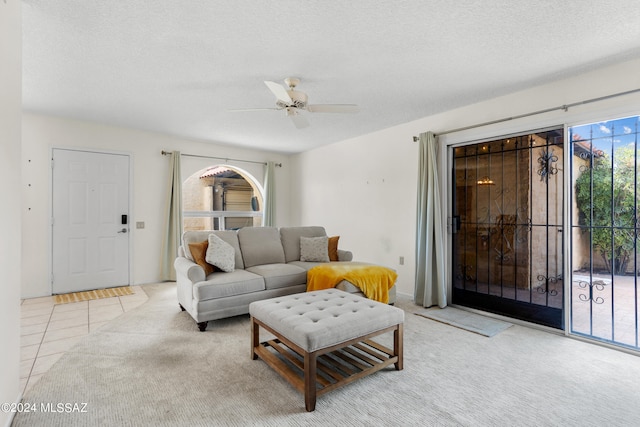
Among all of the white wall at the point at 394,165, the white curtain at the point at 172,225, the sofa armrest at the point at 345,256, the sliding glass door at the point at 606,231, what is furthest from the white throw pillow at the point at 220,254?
the sliding glass door at the point at 606,231

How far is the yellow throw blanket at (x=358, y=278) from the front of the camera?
3441 mm

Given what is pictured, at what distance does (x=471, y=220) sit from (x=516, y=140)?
1040mm

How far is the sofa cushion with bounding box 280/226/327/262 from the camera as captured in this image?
4.37 meters

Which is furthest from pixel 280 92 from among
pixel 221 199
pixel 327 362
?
pixel 221 199

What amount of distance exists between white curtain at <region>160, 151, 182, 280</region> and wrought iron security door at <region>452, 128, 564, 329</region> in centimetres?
425

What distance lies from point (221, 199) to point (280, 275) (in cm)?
311

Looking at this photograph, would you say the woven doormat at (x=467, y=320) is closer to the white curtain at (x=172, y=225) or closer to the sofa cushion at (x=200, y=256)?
the sofa cushion at (x=200, y=256)

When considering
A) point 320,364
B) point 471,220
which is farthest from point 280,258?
point 471,220

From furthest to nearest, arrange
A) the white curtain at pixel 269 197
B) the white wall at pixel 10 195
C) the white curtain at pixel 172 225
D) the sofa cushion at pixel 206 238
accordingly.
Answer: the white curtain at pixel 269 197 < the white curtain at pixel 172 225 < the sofa cushion at pixel 206 238 < the white wall at pixel 10 195

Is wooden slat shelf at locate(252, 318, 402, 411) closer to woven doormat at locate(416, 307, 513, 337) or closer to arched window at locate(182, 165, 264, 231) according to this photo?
woven doormat at locate(416, 307, 513, 337)

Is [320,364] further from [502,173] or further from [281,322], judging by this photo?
[502,173]

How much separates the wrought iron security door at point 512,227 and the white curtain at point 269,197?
3.64m

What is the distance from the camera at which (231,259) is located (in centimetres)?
354

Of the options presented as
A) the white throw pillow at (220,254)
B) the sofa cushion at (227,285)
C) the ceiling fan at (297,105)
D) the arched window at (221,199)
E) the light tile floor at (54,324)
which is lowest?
the light tile floor at (54,324)
